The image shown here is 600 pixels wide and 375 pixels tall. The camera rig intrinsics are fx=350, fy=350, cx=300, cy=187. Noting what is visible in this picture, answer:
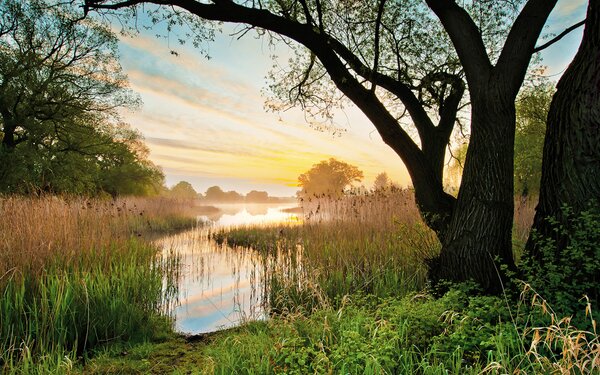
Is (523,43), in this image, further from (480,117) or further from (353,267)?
(353,267)

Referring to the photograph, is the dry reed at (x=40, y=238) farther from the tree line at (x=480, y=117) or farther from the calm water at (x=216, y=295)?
the tree line at (x=480, y=117)

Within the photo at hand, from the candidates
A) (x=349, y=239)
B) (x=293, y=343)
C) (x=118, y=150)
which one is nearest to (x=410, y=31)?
(x=349, y=239)

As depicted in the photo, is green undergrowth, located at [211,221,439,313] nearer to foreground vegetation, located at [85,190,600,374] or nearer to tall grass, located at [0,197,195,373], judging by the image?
foreground vegetation, located at [85,190,600,374]

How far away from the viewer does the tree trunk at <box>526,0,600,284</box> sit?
11.7 feet

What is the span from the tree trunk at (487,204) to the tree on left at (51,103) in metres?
16.5

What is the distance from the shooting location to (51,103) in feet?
57.3

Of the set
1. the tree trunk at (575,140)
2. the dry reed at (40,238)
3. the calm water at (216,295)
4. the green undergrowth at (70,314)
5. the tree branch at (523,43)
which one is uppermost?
the tree branch at (523,43)

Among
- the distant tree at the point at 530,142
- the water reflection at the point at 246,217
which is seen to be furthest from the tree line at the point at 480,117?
the distant tree at the point at 530,142

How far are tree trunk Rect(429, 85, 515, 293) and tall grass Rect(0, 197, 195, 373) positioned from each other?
4.04 m

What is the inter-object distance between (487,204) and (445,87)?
3.21m

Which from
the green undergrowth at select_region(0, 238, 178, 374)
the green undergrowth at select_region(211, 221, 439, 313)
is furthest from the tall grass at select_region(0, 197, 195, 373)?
the green undergrowth at select_region(211, 221, 439, 313)

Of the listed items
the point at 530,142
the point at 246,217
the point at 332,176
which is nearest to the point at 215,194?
the point at 332,176

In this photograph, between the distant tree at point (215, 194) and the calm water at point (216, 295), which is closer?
the calm water at point (216, 295)

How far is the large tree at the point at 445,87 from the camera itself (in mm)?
4227
